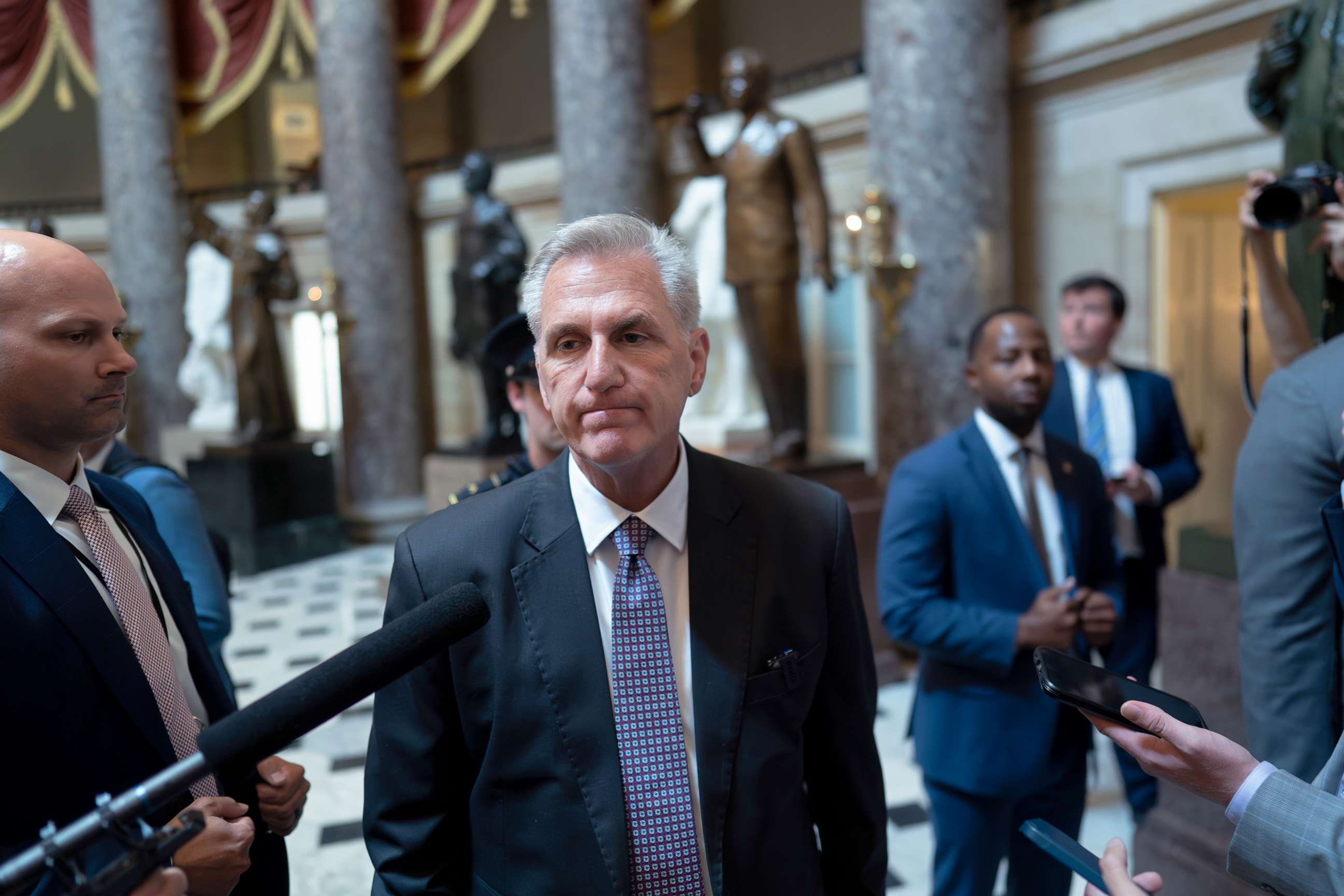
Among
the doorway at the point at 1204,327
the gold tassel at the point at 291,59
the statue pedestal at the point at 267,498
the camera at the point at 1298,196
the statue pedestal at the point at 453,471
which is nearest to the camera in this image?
the camera at the point at 1298,196

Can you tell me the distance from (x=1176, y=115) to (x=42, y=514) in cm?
719

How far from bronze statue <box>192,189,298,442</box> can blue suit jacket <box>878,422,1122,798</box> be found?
8438mm

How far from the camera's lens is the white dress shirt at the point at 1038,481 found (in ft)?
9.07

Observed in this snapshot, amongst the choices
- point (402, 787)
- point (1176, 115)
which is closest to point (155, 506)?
point (402, 787)

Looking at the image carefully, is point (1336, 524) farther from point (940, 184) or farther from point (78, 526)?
point (940, 184)

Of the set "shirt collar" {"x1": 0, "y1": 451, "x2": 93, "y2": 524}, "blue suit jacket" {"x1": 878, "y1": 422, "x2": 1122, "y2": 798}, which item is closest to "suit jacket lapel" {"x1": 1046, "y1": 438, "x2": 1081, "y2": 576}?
"blue suit jacket" {"x1": 878, "y1": 422, "x2": 1122, "y2": 798}

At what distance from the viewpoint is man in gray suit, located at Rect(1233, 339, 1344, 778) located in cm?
173

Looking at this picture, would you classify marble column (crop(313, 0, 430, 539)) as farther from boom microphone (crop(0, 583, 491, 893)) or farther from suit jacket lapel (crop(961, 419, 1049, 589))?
boom microphone (crop(0, 583, 491, 893))

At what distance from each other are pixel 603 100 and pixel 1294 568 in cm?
829

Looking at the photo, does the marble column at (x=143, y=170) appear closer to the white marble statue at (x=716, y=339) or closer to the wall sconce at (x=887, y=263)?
the white marble statue at (x=716, y=339)

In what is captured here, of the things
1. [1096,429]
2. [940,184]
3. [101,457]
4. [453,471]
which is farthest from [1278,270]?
[453,471]

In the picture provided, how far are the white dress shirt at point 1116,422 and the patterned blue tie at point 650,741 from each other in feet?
10.4

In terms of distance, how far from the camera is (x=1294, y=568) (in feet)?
5.86

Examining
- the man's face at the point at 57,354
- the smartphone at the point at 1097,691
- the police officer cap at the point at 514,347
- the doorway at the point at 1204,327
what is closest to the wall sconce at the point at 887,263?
the doorway at the point at 1204,327
